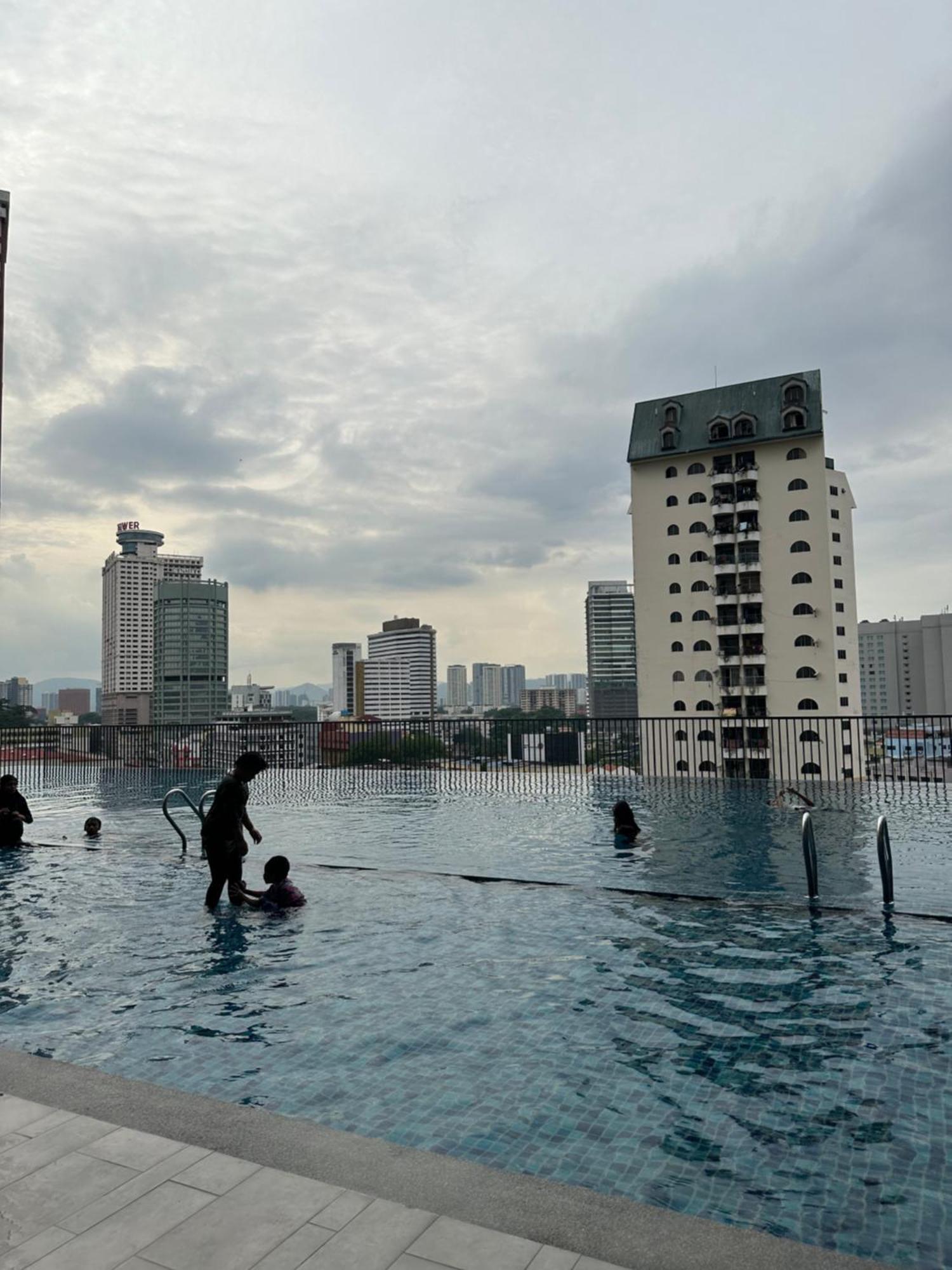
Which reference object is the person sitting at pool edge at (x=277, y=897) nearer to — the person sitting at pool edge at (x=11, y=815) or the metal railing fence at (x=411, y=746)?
the person sitting at pool edge at (x=11, y=815)

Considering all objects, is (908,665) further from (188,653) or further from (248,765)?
(248,765)

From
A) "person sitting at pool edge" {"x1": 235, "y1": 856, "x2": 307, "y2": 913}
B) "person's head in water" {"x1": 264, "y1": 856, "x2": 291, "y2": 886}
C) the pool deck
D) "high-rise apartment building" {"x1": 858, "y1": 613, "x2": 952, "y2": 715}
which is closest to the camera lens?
the pool deck

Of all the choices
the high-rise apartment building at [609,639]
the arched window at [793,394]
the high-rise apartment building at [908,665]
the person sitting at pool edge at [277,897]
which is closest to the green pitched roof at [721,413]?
the arched window at [793,394]

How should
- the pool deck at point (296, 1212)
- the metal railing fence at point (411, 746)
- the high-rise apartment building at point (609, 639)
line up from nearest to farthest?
1. the pool deck at point (296, 1212)
2. the metal railing fence at point (411, 746)
3. the high-rise apartment building at point (609, 639)

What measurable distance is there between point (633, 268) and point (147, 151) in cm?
1301

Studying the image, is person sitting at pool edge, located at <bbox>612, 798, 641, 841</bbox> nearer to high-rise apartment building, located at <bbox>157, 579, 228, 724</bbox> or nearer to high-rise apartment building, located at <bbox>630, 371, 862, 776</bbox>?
high-rise apartment building, located at <bbox>630, 371, 862, 776</bbox>

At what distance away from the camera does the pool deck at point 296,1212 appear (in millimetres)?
2451

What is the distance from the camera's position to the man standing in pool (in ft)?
27.1

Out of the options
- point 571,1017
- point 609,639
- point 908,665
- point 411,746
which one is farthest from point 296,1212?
point 609,639

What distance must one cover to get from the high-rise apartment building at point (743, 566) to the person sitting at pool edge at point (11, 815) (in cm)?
4433

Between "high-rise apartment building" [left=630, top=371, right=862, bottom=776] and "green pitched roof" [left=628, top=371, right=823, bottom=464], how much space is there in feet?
0.33

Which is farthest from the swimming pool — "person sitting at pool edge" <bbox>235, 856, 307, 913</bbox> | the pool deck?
the pool deck

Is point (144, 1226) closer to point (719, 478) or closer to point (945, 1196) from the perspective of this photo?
point (945, 1196)

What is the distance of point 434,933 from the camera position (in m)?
7.16
